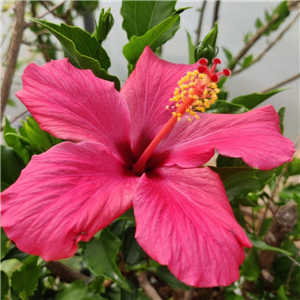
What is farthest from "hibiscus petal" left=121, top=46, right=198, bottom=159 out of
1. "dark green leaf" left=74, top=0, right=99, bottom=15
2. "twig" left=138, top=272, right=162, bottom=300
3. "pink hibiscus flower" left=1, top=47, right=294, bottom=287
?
"dark green leaf" left=74, top=0, right=99, bottom=15

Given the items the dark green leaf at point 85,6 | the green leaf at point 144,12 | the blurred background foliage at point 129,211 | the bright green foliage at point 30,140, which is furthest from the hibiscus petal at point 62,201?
Result: the dark green leaf at point 85,6

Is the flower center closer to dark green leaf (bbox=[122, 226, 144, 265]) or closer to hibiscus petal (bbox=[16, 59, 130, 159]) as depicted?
hibiscus petal (bbox=[16, 59, 130, 159])

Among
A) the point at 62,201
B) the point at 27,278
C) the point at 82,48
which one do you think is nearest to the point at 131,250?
the point at 27,278

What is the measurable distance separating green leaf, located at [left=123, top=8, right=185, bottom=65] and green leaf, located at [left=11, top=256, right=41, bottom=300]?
49 centimetres

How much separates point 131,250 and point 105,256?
5.4 inches

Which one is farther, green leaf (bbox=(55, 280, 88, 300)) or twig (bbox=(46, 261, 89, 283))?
twig (bbox=(46, 261, 89, 283))

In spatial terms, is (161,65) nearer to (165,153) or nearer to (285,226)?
(165,153)

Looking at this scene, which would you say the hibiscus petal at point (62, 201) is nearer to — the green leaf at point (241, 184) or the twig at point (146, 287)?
the green leaf at point (241, 184)

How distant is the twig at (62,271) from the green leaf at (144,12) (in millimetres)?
605

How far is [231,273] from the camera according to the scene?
0.42 m

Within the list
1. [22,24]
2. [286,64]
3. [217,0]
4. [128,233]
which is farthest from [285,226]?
[286,64]

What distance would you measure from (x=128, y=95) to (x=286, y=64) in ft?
5.96

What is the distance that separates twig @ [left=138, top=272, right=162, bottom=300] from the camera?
869 millimetres

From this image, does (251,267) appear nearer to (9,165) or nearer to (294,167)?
(294,167)
